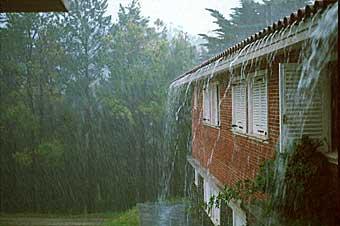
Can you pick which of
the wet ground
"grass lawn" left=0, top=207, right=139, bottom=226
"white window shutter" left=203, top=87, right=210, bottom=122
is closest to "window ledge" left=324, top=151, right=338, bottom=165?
"white window shutter" left=203, top=87, right=210, bottom=122

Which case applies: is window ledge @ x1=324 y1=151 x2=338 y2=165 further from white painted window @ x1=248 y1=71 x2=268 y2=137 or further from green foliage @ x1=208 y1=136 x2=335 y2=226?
white painted window @ x1=248 y1=71 x2=268 y2=137

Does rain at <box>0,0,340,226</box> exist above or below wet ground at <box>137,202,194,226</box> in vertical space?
above

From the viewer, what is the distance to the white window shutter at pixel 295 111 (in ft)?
14.1

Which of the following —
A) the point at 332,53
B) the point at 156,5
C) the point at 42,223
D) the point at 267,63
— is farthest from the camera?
the point at 156,5

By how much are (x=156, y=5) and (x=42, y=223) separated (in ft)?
32.5

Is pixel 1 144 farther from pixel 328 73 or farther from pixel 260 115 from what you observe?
pixel 328 73

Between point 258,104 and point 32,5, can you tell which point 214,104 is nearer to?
point 258,104

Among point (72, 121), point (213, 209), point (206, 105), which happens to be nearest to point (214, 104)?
point (206, 105)

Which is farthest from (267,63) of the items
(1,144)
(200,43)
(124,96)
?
(200,43)

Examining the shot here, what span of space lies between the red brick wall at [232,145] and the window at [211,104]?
17 centimetres

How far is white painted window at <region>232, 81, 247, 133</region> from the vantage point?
21.8ft

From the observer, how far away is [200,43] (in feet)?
67.6

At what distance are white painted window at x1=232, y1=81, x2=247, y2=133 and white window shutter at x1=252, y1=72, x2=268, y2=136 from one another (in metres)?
0.34

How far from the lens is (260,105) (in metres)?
5.95
